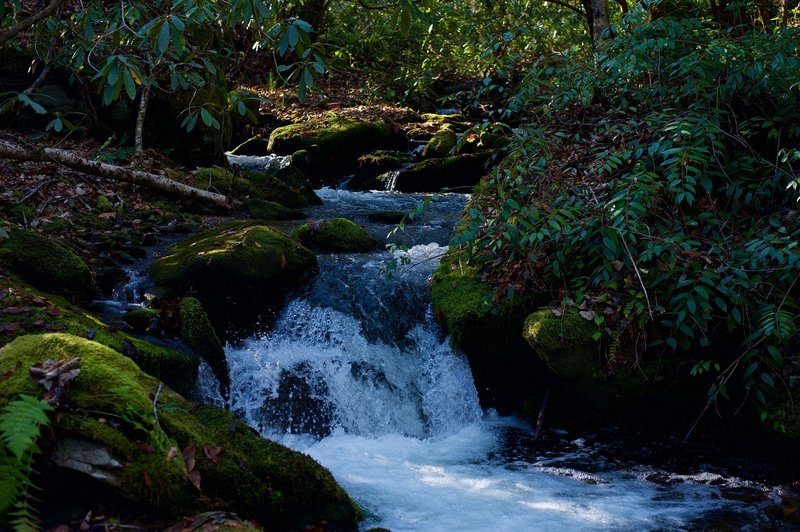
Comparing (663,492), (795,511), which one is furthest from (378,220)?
(795,511)

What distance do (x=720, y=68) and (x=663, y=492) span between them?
4.05 meters

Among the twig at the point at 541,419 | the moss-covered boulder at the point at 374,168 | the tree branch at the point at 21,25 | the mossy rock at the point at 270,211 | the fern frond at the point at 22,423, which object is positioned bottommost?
the twig at the point at 541,419

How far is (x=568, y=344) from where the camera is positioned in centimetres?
581

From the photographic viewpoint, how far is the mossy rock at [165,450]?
3176 mm

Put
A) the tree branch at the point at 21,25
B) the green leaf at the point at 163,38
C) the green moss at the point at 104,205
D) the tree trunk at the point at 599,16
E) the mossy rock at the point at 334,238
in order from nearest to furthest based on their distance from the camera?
the green leaf at the point at 163,38 → the tree branch at the point at 21,25 → the tree trunk at the point at 599,16 → the mossy rock at the point at 334,238 → the green moss at the point at 104,205

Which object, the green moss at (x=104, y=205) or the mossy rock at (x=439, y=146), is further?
the mossy rock at (x=439, y=146)

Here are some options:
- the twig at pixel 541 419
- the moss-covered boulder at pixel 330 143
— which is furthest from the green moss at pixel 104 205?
the twig at pixel 541 419

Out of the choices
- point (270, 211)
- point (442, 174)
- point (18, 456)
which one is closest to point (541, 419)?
point (18, 456)

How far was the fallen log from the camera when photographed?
24.7 ft

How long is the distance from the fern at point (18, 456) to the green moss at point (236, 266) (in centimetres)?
426

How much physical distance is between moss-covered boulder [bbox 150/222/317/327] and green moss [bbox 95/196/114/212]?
2.12 meters

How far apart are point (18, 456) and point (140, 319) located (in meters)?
3.62

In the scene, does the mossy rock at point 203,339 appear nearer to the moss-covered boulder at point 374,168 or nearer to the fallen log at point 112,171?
the fallen log at point 112,171

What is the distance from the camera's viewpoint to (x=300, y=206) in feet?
37.4
